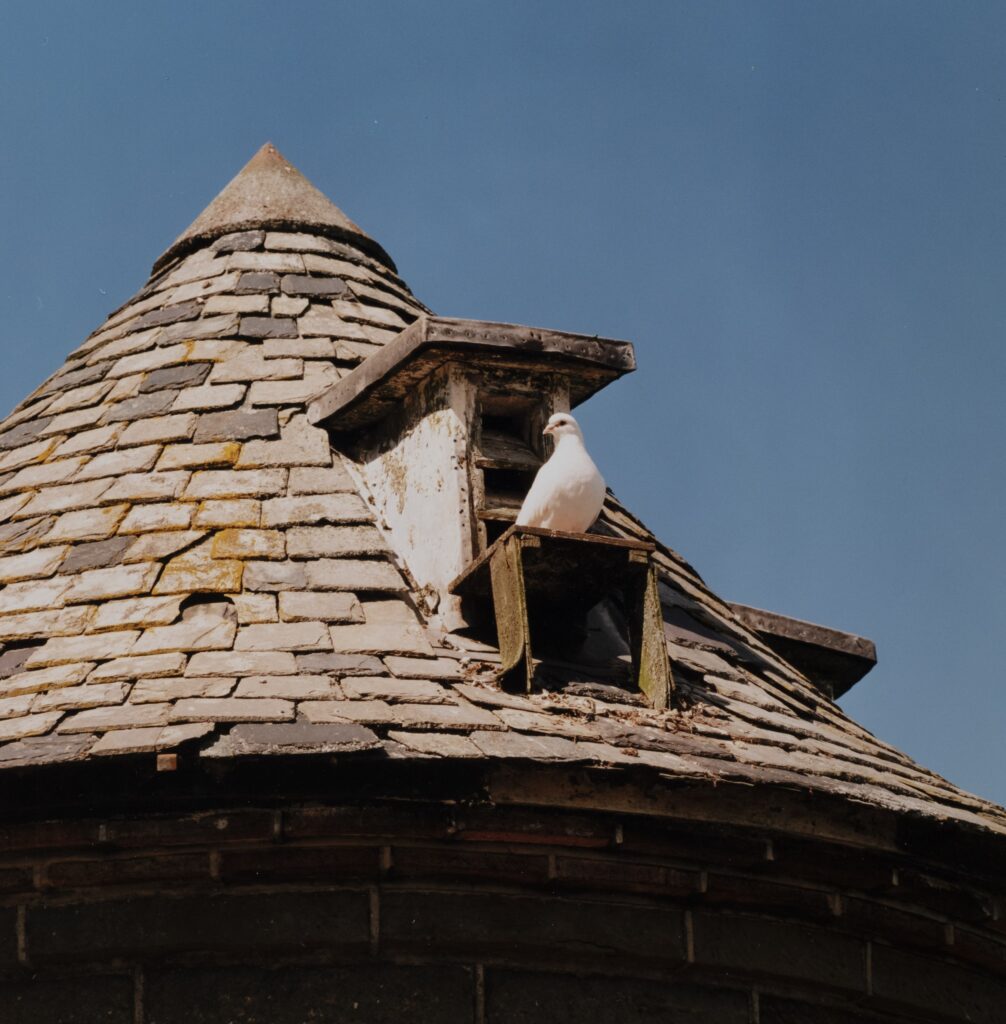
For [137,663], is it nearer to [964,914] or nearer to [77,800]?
[77,800]

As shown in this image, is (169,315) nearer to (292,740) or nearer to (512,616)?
(512,616)

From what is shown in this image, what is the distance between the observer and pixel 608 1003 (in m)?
5.02

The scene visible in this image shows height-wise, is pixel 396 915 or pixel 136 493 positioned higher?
pixel 136 493

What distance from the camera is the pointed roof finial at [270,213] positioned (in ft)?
27.2

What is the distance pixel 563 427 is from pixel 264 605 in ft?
3.99

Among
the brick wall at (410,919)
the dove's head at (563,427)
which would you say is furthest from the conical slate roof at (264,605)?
the dove's head at (563,427)

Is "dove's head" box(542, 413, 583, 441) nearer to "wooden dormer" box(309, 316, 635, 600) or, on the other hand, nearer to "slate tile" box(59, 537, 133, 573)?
"wooden dormer" box(309, 316, 635, 600)


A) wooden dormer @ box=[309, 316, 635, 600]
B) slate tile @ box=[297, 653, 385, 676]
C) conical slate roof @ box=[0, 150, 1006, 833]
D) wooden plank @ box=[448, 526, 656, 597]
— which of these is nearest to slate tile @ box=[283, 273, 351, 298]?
A: conical slate roof @ box=[0, 150, 1006, 833]

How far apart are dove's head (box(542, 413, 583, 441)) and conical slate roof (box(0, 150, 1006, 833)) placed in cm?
67

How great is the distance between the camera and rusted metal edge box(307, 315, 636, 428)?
21.0ft

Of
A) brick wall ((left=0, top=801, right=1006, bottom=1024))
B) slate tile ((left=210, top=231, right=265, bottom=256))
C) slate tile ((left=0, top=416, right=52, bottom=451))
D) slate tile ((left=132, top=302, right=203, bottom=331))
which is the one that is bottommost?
brick wall ((left=0, top=801, right=1006, bottom=1024))

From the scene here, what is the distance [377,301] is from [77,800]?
352 cm

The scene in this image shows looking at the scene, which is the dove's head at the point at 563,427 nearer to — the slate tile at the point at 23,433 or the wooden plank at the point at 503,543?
the wooden plank at the point at 503,543

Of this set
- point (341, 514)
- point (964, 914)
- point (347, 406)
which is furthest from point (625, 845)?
point (347, 406)
